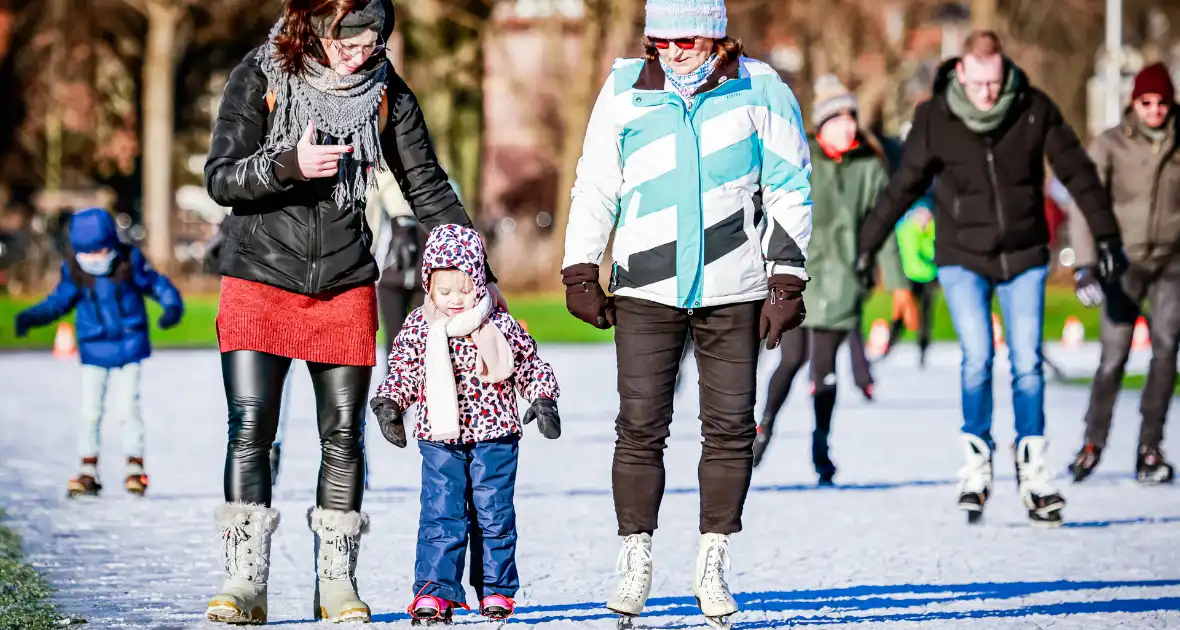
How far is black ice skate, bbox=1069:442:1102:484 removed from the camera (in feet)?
34.3

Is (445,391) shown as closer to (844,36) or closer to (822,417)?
(822,417)

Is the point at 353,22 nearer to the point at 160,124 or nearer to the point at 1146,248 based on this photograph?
the point at 1146,248

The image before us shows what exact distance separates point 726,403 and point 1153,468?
15.6 ft

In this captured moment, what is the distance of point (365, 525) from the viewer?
6559 millimetres

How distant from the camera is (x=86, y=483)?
1003 centimetres

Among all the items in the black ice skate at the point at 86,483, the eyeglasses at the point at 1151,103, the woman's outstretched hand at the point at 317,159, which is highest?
the eyeglasses at the point at 1151,103

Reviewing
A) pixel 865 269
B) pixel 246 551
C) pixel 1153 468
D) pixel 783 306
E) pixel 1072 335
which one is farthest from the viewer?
pixel 1072 335

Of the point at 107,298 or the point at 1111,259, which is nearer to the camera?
the point at 1111,259

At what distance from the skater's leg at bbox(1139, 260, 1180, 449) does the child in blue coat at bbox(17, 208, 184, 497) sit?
4.56 metres

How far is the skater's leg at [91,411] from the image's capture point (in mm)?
10211

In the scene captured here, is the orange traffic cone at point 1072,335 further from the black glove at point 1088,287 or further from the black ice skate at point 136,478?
the black ice skate at point 136,478

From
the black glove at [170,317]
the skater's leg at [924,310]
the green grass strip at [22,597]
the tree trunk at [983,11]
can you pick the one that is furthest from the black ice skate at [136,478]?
the tree trunk at [983,11]

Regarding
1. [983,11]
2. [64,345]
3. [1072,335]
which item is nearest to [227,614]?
[64,345]

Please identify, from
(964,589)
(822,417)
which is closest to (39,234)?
(822,417)
